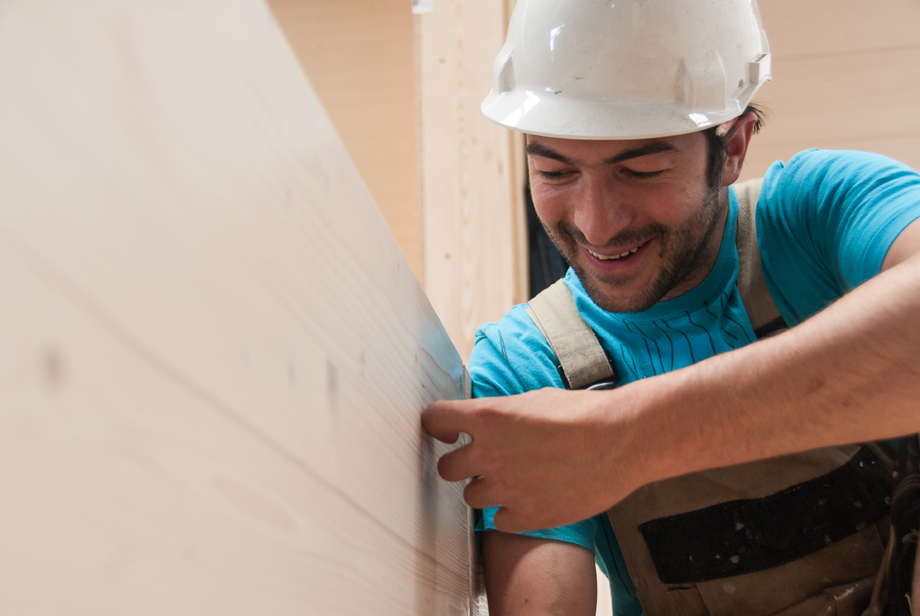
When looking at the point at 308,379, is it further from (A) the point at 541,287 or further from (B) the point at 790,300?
(A) the point at 541,287

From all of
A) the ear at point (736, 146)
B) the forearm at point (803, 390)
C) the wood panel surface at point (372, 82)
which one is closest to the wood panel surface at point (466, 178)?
the wood panel surface at point (372, 82)

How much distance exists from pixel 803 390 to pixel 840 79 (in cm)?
224

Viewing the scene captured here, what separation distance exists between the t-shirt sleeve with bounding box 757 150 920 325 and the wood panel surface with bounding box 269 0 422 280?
1.62 meters

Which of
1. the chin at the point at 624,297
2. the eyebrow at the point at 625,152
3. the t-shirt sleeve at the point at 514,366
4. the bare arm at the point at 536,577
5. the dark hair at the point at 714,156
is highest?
the eyebrow at the point at 625,152

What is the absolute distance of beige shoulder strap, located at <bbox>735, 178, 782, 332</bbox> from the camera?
1195 mm

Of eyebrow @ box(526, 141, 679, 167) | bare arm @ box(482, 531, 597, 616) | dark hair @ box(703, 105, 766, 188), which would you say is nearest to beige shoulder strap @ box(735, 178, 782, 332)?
dark hair @ box(703, 105, 766, 188)

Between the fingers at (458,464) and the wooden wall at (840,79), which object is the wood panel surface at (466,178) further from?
the fingers at (458,464)

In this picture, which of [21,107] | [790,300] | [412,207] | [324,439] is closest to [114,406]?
[21,107]

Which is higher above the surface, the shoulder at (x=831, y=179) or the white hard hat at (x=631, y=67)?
the white hard hat at (x=631, y=67)

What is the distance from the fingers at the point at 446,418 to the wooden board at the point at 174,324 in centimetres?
25

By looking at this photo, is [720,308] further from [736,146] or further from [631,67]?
[631,67]

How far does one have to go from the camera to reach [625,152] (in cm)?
110

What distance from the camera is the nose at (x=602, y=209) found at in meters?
1.11

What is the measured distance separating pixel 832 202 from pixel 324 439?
1.02 meters
